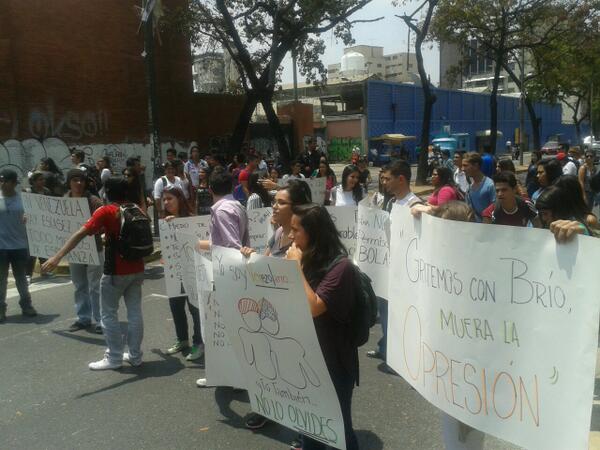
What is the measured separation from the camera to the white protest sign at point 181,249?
5125 millimetres

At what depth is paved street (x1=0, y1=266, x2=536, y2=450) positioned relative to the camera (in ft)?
13.0

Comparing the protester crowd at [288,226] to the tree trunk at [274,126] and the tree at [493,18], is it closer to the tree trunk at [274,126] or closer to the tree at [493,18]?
the tree trunk at [274,126]

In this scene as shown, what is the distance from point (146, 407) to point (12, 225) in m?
3.48

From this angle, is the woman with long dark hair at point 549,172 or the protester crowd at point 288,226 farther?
the woman with long dark hair at point 549,172

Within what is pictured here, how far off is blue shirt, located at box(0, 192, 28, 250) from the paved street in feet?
4.30

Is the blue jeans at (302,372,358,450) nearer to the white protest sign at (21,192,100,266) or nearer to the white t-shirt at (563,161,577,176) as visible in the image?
the white protest sign at (21,192,100,266)

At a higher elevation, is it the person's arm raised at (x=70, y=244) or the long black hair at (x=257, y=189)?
the long black hair at (x=257, y=189)

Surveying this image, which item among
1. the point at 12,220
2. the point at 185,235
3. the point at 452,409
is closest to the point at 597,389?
the point at 452,409

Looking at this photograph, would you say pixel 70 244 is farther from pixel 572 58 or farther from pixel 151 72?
pixel 572 58

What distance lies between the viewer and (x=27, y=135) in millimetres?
17406

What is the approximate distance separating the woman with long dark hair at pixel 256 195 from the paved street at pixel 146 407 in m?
1.86

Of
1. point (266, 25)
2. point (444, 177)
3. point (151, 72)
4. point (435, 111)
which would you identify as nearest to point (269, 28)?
point (266, 25)

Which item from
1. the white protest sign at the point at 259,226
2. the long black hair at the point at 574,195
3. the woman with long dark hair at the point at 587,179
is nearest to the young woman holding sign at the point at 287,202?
the long black hair at the point at 574,195

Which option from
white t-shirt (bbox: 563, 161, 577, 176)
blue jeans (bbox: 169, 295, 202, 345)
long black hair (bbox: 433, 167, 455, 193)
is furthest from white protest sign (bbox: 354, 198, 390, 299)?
white t-shirt (bbox: 563, 161, 577, 176)
